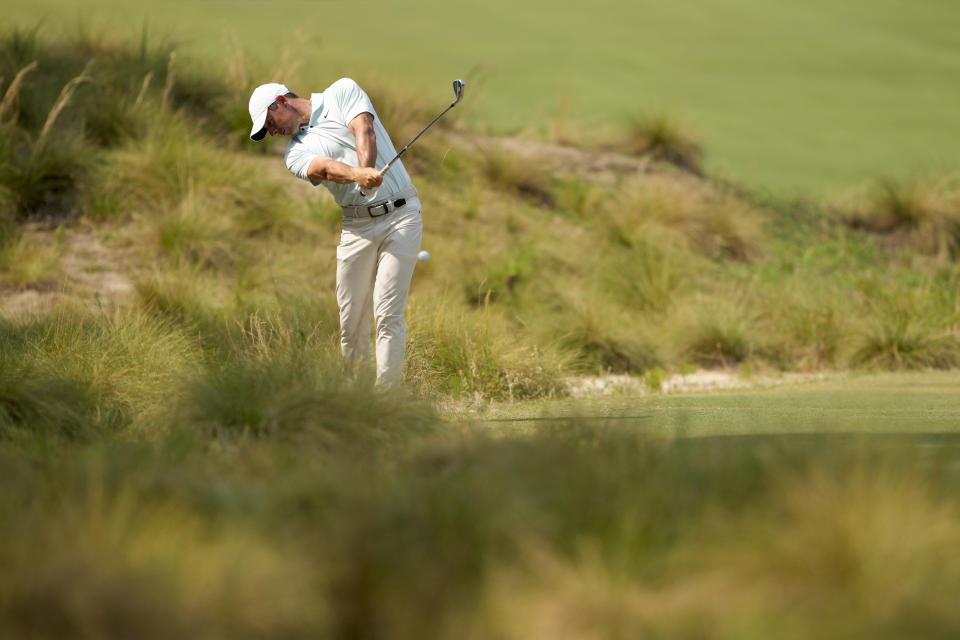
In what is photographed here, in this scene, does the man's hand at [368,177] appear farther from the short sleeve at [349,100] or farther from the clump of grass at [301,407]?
the clump of grass at [301,407]

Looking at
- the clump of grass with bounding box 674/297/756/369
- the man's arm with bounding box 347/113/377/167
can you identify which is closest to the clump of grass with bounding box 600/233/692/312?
the clump of grass with bounding box 674/297/756/369

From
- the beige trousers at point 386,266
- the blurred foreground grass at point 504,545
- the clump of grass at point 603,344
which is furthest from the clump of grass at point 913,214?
the blurred foreground grass at point 504,545

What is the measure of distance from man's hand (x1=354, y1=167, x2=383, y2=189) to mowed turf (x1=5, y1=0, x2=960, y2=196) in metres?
11.6

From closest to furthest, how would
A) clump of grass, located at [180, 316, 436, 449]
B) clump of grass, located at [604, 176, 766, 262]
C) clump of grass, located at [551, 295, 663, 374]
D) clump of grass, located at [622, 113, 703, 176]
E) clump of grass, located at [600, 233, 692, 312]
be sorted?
clump of grass, located at [180, 316, 436, 449] → clump of grass, located at [551, 295, 663, 374] → clump of grass, located at [600, 233, 692, 312] → clump of grass, located at [604, 176, 766, 262] → clump of grass, located at [622, 113, 703, 176]

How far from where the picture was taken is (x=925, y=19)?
90.9 ft

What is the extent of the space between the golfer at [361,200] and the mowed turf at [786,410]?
3.14 feet

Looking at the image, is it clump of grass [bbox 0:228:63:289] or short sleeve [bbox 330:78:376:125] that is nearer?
short sleeve [bbox 330:78:376:125]

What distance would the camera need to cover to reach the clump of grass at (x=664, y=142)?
66.3ft

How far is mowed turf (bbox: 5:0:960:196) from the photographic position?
2064cm

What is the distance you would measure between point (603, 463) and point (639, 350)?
7687mm

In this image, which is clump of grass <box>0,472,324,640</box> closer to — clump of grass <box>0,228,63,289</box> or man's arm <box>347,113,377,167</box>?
man's arm <box>347,113,377,167</box>

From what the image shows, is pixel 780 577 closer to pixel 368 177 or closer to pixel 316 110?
pixel 368 177

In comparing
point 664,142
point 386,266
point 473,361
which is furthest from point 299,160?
point 664,142

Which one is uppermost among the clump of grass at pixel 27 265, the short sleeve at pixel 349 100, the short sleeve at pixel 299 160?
the short sleeve at pixel 349 100
